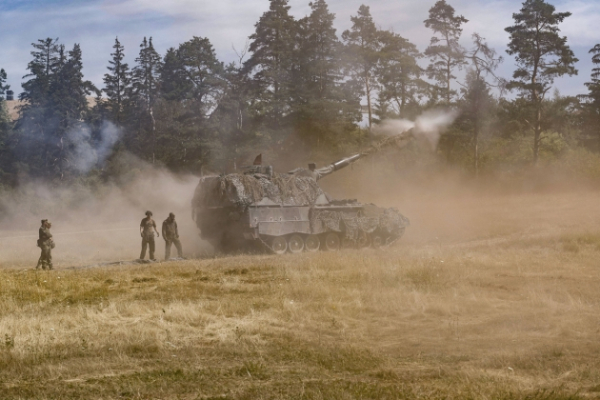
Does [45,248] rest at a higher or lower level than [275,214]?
lower

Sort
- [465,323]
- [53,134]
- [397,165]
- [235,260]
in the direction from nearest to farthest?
[465,323], [235,260], [53,134], [397,165]

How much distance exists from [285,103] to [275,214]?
24.9m

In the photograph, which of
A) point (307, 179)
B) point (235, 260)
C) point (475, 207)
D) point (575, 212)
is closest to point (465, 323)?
point (235, 260)

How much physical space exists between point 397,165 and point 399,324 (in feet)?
120

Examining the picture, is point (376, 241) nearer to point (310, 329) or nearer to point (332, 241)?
point (332, 241)

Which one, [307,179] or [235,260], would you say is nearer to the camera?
[235,260]

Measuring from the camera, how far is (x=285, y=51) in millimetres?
48250

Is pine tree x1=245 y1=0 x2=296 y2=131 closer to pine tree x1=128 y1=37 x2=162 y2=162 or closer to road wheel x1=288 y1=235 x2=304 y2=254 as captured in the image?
pine tree x1=128 y1=37 x2=162 y2=162

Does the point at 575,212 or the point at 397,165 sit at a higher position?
the point at 397,165

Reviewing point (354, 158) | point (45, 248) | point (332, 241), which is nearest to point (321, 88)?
point (354, 158)

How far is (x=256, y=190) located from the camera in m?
22.5

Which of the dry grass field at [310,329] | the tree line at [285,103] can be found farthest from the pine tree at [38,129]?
the dry grass field at [310,329]

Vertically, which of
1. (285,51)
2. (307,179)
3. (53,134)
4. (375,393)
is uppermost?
(285,51)

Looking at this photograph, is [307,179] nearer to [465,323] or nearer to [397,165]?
[465,323]
